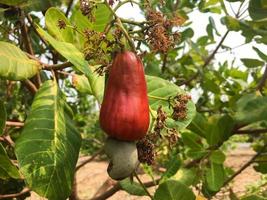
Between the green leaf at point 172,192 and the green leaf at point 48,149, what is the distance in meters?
0.20

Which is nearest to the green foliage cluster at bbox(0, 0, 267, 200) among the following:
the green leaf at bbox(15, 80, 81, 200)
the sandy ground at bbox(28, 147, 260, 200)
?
the green leaf at bbox(15, 80, 81, 200)

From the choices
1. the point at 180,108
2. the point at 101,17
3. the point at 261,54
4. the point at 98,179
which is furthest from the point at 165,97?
the point at 98,179

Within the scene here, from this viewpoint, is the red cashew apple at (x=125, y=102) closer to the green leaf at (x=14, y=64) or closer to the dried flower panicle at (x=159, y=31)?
the dried flower panicle at (x=159, y=31)

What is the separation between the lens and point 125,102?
30.9 inches

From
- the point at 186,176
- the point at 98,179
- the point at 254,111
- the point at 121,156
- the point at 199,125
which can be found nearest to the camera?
the point at 121,156

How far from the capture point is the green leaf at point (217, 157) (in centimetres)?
150

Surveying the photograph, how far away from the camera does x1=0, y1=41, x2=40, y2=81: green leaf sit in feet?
3.01

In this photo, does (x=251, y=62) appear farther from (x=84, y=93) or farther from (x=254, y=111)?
(x=84, y=93)

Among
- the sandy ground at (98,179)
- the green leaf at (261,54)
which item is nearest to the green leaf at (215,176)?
the green leaf at (261,54)

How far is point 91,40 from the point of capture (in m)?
0.89

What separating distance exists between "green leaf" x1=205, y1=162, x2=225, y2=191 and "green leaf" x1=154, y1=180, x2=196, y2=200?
0.46 metres

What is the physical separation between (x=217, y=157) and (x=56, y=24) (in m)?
0.70

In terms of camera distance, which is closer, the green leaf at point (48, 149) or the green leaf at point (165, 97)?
the green leaf at point (48, 149)

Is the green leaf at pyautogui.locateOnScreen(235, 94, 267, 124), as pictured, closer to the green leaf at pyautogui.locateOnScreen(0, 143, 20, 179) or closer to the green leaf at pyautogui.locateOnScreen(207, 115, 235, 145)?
the green leaf at pyautogui.locateOnScreen(207, 115, 235, 145)
